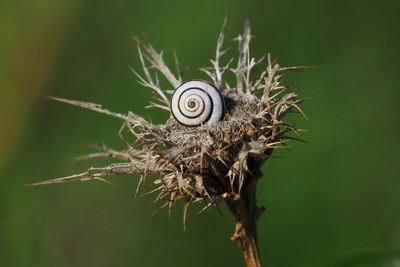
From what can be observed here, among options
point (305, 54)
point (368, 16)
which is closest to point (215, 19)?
point (305, 54)

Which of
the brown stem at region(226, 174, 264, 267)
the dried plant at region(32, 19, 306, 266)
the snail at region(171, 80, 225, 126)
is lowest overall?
the brown stem at region(226, 174, 264, 267)

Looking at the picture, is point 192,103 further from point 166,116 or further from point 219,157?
point 166,116

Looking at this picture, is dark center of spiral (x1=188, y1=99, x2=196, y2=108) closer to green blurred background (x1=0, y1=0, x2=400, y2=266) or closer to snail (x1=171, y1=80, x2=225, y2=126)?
snail (x1=171, y1=80, x2=225, y2=126)

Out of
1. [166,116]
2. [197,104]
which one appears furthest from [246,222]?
[166,116]

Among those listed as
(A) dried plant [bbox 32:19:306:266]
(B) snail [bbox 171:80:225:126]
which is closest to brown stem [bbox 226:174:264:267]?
(A) dried plant [bbox 32:19:306:266]

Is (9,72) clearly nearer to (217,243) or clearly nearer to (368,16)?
(217,243)

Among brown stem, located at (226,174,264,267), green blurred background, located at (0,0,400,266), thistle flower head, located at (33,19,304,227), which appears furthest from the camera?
green blurred background, located at (0,0,400,266)
